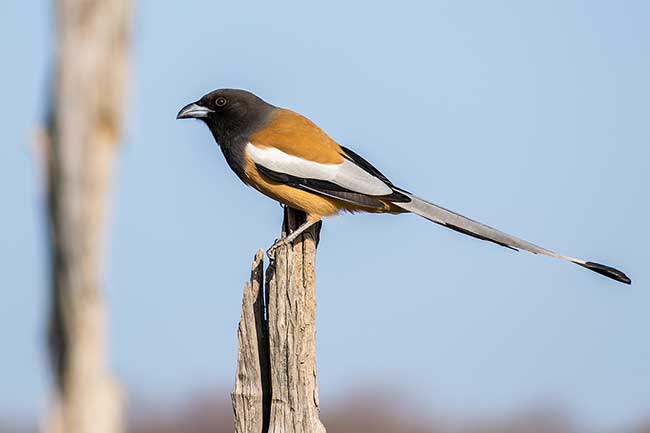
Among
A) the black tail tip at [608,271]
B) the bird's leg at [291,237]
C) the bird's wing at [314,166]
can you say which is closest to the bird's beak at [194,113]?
the bird's wing at [314,166]

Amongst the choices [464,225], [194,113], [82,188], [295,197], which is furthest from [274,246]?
[82,188]

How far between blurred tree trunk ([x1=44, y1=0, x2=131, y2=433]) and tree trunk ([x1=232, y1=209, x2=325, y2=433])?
3.13m

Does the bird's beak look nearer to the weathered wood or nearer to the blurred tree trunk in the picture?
the weathered wood

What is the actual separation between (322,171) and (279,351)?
5.43 ft

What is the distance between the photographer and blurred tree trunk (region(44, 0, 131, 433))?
1549 mm

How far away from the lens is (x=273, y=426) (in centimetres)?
476

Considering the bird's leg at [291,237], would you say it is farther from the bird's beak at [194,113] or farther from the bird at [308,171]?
the bird's beak at [194,113]

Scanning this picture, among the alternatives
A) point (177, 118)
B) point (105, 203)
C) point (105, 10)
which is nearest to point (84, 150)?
point (105, 203)

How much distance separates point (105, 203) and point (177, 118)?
5.15 m

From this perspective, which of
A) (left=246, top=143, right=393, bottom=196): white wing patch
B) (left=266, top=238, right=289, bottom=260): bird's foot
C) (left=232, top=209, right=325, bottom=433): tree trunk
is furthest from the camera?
(left=246, top=143, right=393, bottom=196): white wing patch

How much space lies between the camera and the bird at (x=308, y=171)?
5.99 meters

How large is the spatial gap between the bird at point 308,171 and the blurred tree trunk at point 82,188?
4.02m

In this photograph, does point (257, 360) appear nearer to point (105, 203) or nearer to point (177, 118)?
point (177, 118)

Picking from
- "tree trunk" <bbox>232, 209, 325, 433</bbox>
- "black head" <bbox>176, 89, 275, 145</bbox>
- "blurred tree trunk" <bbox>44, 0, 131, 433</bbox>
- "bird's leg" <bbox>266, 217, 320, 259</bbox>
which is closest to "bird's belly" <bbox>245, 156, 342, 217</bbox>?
"bird's leg" <bbox>266, 217, 320, 259</bbox>
